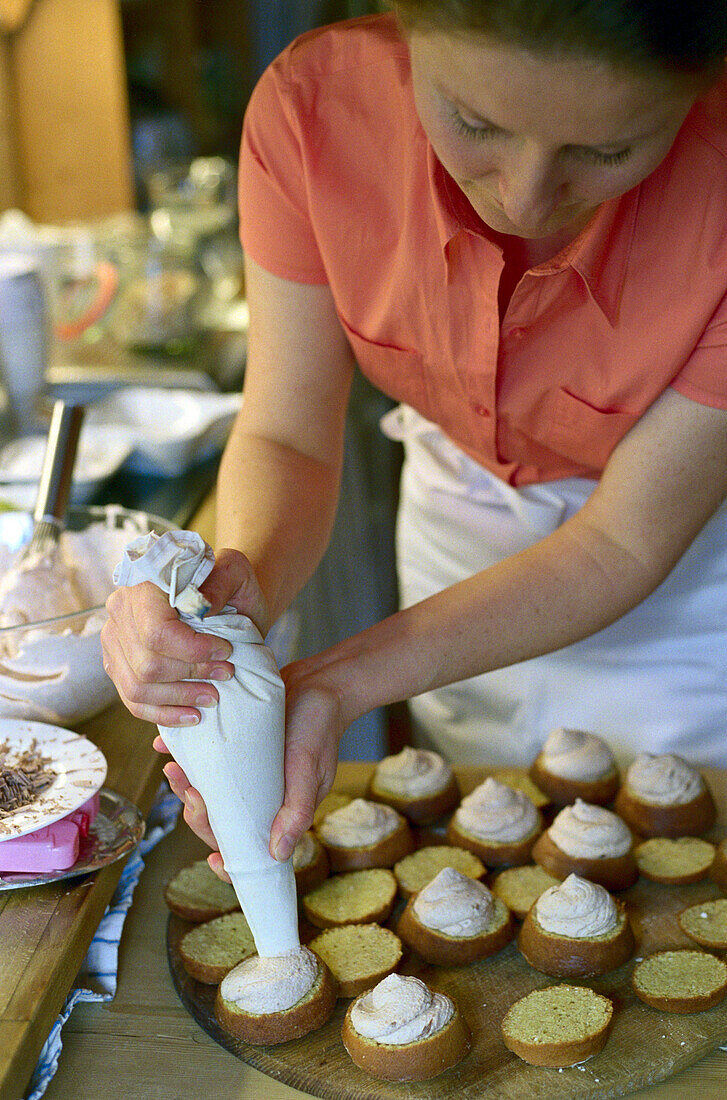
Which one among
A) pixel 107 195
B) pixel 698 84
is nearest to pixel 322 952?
pixel 698 84

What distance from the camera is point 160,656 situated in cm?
89

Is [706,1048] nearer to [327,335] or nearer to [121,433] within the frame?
[327,335]

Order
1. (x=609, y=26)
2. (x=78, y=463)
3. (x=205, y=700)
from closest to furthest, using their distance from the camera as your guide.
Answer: (x=609, y=26)
(x=205, y=700)
(x=78, y=463)

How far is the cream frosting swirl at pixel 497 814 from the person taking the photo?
1197mm

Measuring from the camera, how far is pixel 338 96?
1.16m

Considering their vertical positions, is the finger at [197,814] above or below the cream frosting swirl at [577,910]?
above

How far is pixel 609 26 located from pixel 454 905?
2.49 ft

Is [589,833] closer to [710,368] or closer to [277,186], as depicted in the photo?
[710,368]

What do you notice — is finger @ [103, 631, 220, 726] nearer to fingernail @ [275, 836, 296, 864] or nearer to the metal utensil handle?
fingernail @ [275, 836, 296, 864]

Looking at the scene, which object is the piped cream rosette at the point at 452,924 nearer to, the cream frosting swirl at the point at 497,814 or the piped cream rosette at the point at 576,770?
the cream frosting swirl at the point at 497,814

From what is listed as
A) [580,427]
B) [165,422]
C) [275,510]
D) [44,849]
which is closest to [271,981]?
[44,849]

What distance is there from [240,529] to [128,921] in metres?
0.42

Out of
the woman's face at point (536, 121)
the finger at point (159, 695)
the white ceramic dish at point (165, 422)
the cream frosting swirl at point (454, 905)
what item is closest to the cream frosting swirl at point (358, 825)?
the cream frosting swirl at point (454, 905)

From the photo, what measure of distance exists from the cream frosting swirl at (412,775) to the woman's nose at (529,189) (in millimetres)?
658
